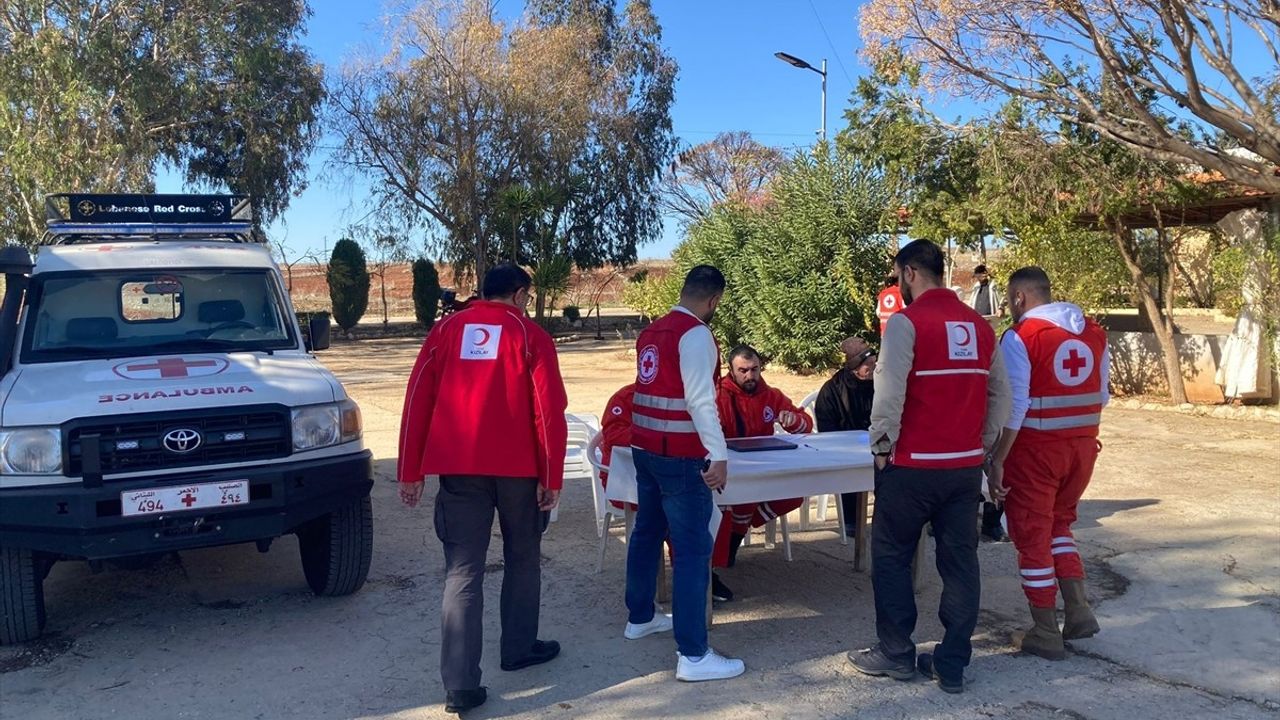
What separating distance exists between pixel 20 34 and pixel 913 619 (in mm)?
23570

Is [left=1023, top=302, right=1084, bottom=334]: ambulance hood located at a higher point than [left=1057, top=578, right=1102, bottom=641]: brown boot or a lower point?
higher

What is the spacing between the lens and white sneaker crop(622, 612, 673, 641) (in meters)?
5.03

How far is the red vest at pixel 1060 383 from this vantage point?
4.64 m

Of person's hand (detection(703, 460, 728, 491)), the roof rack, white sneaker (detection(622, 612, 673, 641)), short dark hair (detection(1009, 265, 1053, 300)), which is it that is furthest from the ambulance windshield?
short dark hair (detection(1009, 265, 1053, 300))

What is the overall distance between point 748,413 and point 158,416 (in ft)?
10.5

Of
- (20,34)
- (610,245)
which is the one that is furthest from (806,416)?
(610,245)

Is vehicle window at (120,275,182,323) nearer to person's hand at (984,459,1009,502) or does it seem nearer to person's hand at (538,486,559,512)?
person's hand at (538,486,559,512)

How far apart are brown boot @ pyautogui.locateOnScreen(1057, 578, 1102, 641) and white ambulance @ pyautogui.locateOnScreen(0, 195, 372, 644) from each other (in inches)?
144

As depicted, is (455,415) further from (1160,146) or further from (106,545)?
(1160,146)

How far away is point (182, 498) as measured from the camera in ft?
15.6

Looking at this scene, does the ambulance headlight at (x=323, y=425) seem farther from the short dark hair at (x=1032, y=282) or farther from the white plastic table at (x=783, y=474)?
the short dark hair at (x=1032, y=282)

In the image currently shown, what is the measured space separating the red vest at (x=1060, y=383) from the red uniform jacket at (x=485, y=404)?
224 centimetres

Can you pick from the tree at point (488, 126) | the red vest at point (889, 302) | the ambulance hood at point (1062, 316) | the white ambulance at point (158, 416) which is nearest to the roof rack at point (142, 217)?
the white ambulance at point (158, 416)

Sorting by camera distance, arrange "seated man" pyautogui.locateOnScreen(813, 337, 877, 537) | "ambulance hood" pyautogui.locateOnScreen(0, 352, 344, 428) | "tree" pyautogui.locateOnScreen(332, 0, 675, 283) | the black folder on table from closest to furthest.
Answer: "ambulance hood" pyautogui.locateOnScreen(0, 352, 344, 428)
the black folder on table
"seated man" pyautogui.locateOnScreen(813, 337, 877, 537)
"tree" pyautogui.locateOnScreen(332, 0, 675, 283)
